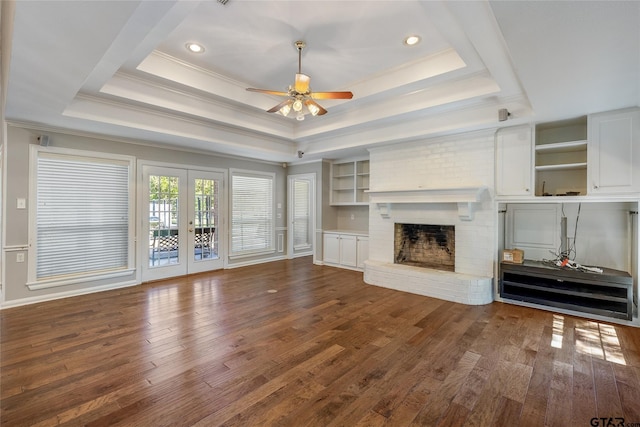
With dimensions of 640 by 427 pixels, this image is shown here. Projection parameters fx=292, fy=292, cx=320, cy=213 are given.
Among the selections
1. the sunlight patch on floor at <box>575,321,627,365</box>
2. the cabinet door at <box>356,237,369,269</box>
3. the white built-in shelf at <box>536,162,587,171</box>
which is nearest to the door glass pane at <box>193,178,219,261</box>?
the cabinet door at <box>356,237,369,269</box>

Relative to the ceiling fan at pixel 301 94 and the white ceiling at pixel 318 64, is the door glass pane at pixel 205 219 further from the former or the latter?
the ceiling fan at pixel 301 94

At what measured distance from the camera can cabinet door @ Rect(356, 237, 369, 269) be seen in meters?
6.28

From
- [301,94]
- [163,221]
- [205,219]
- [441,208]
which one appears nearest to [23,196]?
[163,221]

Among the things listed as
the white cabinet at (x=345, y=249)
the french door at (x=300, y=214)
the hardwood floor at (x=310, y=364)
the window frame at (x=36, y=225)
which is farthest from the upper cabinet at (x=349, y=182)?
the window frame at (x=36, y=225)

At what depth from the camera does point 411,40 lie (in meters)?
3.20

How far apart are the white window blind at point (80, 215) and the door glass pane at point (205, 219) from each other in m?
1.25

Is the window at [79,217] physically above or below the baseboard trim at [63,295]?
above

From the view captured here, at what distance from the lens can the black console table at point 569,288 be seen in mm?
3482

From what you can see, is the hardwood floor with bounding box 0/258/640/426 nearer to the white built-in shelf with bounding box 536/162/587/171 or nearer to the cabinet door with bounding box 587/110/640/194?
the cabinet door with bounding box 587/110/640/194

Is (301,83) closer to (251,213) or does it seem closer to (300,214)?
(251,213)

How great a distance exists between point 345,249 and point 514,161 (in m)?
3.65

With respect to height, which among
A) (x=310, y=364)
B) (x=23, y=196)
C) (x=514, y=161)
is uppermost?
(x=514, y=161)

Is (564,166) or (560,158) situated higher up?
(560,158)

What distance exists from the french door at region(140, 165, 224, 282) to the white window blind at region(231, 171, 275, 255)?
0.37 m
